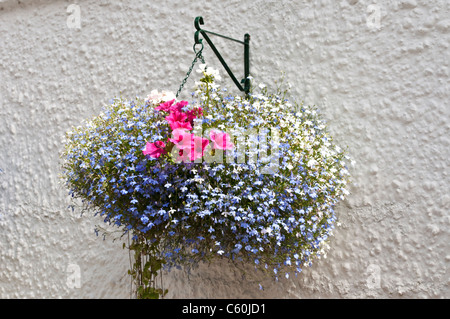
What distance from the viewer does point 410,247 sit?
2.44 meters

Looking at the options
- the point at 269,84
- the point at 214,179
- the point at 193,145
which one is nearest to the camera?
the point at 193,145

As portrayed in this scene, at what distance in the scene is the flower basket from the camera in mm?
2195

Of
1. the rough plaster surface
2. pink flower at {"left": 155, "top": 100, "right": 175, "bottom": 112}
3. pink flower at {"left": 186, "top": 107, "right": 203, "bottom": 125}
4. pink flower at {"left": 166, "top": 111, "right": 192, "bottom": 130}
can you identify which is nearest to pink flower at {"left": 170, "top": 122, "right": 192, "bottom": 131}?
pink flower at {"left": 166, "top": 111, "right": 192, "bottom": 130}

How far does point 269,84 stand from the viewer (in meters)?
2.93

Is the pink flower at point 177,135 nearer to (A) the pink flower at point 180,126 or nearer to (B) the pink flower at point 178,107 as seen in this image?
(A) the pink flower at point 180,126

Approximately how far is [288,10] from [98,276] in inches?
83.9

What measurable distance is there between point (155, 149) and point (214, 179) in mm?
306

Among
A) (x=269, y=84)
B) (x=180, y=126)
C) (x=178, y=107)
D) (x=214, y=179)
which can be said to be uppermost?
(x=269, y=84)

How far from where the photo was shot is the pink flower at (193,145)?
7.04ft

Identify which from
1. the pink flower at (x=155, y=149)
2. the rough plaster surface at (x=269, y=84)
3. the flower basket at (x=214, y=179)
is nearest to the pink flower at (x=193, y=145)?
the flower basket at (x=214, y=179)

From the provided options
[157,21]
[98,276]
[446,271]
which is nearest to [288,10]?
[157,21]

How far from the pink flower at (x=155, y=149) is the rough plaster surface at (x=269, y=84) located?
70 centimetres

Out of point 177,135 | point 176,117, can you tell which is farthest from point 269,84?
point 177,135

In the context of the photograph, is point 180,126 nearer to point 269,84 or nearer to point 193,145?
point 193,145
